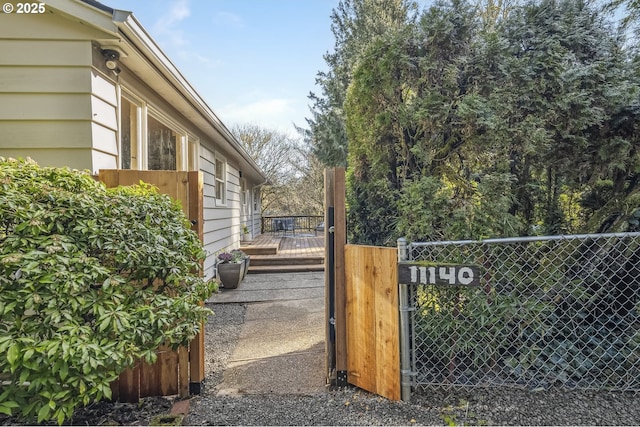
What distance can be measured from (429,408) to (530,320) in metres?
1.09

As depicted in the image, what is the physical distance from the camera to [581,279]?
2.64 meters

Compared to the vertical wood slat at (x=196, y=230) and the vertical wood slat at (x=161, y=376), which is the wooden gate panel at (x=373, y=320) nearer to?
the vertical wood slat at (x=196, y=230)

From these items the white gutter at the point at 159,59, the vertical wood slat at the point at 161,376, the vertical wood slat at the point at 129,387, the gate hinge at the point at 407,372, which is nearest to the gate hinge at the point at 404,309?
the gate hinge at the point at 407,372

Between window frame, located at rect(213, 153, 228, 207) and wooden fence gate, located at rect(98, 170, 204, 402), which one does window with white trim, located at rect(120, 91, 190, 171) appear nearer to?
wooden fence gate, located at rect(98, 170, 204, 402)

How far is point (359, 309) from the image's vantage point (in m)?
2.51

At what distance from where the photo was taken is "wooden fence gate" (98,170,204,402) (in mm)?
2355

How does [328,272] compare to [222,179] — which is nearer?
[328,272]

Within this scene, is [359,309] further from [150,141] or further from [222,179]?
[222,179]

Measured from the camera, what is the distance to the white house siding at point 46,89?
2705mm

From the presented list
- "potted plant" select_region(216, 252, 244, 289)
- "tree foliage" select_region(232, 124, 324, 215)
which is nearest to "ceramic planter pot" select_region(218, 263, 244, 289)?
"potted plant" select_region(216, 252, 244, 289)

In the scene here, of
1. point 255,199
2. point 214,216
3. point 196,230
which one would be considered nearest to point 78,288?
point 196,230

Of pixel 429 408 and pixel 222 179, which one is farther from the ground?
pixel 222 179

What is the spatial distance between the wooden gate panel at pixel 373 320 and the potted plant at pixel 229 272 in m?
3.66

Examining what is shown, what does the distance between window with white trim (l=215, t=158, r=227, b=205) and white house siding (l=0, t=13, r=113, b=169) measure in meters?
4.34
